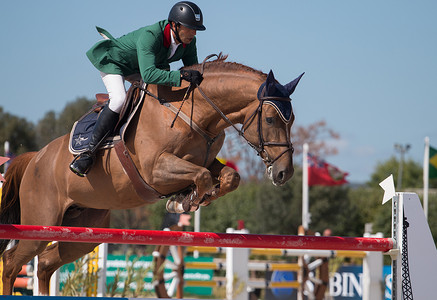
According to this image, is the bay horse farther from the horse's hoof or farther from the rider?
the rider

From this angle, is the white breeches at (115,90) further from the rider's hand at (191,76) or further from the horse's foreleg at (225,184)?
the horse's foreleg at (225,184)

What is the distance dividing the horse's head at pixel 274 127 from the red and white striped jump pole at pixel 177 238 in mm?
496

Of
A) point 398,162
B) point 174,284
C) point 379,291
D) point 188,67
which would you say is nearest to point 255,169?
point 398,162

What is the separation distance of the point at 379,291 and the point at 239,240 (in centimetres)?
440

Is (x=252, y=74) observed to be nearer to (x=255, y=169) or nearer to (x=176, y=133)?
(x=176, y=133)

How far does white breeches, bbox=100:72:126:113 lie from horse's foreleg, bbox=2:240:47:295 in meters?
1.18

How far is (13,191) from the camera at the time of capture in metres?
4.81

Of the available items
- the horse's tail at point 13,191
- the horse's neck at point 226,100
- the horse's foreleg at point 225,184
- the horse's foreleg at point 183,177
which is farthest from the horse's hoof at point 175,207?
the horse's tail at point 13,191

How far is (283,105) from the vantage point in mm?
3535

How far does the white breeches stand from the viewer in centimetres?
394

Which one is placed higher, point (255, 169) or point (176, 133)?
point (255, 169)

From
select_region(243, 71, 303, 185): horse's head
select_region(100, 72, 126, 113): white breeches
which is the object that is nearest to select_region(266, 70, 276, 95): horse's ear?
select_region(243, 71, 303, 185): horse's head

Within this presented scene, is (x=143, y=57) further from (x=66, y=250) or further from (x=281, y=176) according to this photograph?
(x=66, y=250)

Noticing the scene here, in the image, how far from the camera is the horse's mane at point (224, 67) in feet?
12.5
